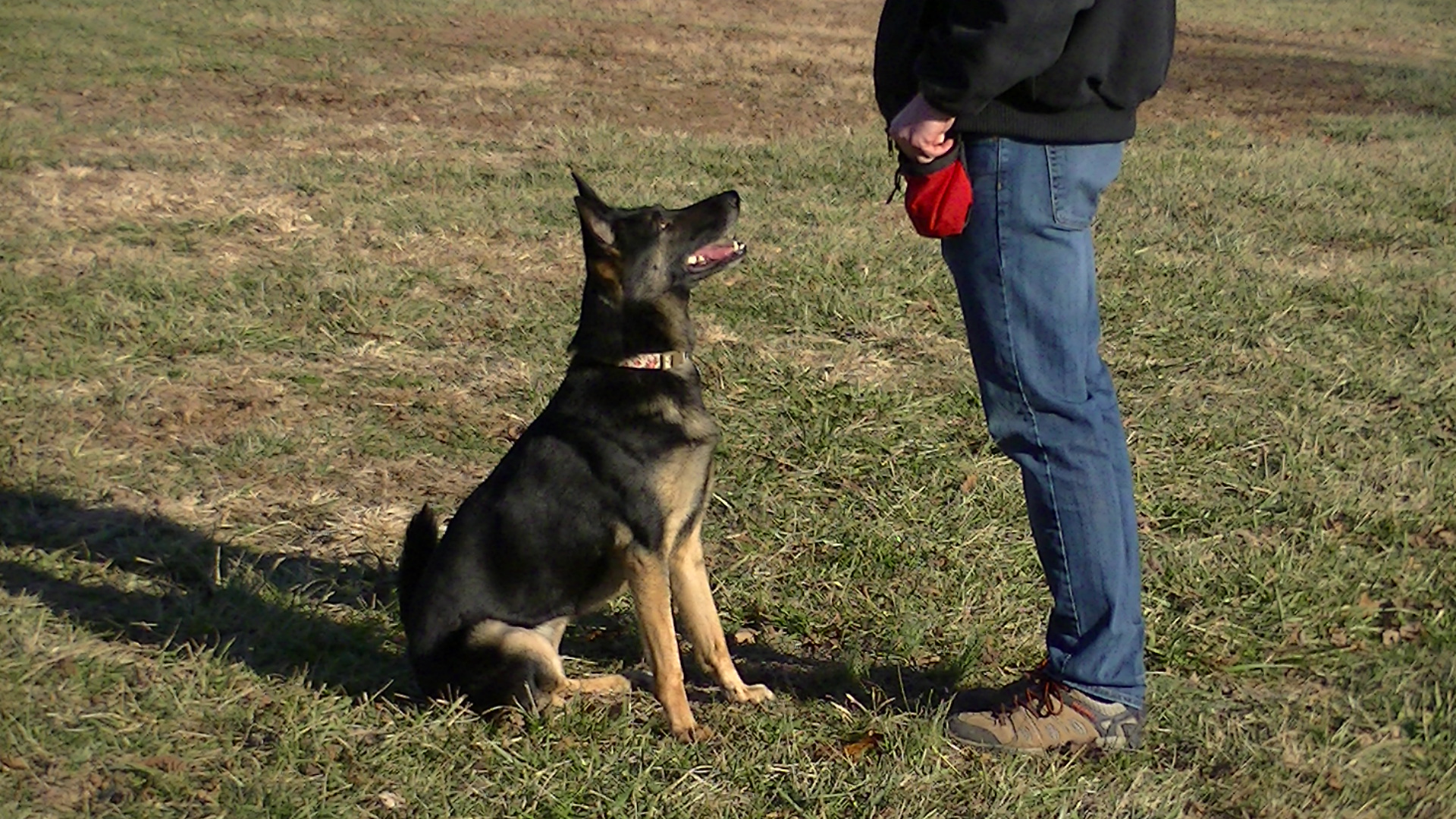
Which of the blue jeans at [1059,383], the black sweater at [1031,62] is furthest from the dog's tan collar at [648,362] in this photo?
the black sweater at [1031,62]

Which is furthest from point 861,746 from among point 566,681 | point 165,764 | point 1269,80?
point 1269,80

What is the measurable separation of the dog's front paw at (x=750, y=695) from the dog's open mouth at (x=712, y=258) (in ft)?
3.73

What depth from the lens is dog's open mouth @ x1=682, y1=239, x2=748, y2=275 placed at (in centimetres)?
378

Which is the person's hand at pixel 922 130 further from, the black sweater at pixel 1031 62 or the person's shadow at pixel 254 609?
the person's shadow at pixel 254 609

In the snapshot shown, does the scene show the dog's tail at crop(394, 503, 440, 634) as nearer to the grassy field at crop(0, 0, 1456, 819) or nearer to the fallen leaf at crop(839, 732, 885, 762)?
the grassy field at crop(0, 0, 1456, 819)

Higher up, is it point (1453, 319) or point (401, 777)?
point (1453, 319)

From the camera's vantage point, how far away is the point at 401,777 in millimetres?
3305

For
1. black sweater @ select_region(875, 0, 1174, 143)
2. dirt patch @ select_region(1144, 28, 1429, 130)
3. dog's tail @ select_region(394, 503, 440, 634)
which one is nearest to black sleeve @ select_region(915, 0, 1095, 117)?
black sweater @ select_region(875, 0, 1174, 143)

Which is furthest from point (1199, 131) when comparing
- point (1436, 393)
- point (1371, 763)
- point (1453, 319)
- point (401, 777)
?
point (401, 777)

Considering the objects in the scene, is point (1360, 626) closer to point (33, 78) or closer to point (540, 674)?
point (540, 674)

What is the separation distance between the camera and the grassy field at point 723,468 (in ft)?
11.1

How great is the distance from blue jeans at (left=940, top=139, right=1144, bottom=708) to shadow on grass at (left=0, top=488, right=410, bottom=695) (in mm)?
1765

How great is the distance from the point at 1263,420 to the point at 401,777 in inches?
149

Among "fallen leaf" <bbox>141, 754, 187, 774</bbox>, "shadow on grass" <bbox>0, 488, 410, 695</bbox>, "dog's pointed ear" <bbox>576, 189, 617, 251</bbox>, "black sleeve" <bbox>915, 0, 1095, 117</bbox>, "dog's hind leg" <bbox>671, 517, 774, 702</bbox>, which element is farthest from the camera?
"shadow on grass" <bbox>0, 488, 410, 695</bbox>
